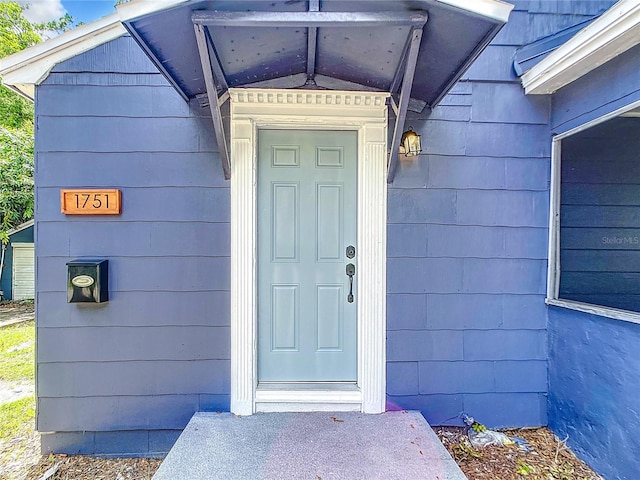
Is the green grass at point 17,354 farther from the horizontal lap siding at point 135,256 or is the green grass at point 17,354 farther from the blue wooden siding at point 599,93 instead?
the blue wooden siding at point 599,93

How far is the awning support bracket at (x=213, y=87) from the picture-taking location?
1.55m

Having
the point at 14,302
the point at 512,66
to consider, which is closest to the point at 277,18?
the point at 512,66

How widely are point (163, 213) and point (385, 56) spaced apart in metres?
1.61

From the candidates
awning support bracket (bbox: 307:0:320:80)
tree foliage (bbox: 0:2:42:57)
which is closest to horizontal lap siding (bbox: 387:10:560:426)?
awning support bracket (bbox: 307:0:320:80)

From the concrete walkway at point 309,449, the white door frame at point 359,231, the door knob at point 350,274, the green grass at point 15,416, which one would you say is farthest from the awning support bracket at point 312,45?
the green grass at point 15,416

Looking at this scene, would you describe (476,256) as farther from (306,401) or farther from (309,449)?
(309,449)

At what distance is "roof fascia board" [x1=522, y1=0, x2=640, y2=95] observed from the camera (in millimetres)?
1648

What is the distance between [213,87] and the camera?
177cm

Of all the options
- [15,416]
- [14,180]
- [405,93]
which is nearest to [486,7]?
[405,93]

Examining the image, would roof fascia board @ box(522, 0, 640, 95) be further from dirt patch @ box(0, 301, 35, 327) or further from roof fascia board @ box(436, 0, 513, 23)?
dirt patch @ box(0, 301, 35, 327)

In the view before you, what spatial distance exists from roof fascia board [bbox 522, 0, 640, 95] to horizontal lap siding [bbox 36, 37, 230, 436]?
212cm

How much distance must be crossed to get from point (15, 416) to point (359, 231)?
2.83 meters

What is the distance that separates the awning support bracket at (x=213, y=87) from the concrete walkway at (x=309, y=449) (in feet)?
5.04

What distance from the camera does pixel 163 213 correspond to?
7.25 feet
